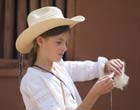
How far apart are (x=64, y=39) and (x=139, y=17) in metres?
2.25

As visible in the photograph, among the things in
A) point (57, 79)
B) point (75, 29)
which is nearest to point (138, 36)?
point (75, 29)

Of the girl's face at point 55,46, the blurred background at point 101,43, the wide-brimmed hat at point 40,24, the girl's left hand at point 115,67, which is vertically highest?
the wide-brimmed hat at point 40,24

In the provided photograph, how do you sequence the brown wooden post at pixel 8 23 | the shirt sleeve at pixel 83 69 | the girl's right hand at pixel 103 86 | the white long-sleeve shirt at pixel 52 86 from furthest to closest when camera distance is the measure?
the brown wooden post at pixel 8 23, the shirt sleeve at pixel 83 69, the white long-sleeve shirt at pixel 52 86, the girl's right hand at pixel 103 86

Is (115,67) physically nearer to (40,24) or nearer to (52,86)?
(52,86)

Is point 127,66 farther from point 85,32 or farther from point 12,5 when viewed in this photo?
point 12,5

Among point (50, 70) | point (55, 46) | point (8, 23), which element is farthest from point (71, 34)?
point (55, 46)

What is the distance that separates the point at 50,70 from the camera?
4297mm

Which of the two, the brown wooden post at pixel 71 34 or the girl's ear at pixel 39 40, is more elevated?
the girl's ear at pixel 39 40

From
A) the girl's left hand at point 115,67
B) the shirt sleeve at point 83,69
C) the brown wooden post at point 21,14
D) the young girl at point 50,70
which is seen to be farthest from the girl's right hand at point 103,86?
the brown wooden post at point 21,14

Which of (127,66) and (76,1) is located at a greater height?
(76,1)

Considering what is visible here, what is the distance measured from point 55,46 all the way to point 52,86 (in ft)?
0.96

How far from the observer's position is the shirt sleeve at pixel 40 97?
4082 millimetres

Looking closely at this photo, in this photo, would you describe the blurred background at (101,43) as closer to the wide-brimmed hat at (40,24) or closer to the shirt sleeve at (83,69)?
the shirt sleeve at (83,69)

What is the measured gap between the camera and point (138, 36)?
6.30m
